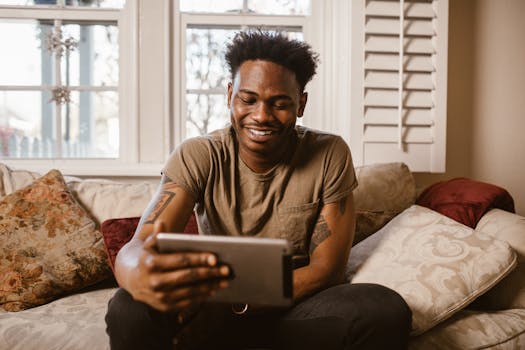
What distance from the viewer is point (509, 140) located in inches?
92.7

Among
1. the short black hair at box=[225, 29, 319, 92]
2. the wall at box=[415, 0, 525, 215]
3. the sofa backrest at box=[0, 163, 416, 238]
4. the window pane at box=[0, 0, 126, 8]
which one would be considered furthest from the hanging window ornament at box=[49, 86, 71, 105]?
the wall at box=[415, 0, 525, 215]

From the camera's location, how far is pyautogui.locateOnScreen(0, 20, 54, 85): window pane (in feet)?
7.66

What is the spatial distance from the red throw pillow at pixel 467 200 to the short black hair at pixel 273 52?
742 millimetres

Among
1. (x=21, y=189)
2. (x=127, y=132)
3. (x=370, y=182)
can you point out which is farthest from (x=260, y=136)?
(x=127, y=132)

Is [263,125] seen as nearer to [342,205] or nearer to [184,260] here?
[342,205]

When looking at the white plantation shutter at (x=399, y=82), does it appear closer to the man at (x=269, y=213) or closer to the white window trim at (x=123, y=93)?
the man at (x=269, y=213)

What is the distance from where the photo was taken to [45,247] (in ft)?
5.48

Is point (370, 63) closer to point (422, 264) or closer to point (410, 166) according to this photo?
point (410, 166)

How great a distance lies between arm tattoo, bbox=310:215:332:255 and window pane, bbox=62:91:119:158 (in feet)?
4.49

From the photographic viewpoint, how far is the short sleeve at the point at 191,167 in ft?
4.39

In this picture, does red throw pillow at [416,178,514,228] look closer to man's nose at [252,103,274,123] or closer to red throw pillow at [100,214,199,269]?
man's nose at [252,103,274,123]

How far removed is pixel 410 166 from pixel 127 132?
4.45 feet

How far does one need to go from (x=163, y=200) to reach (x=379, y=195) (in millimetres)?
939

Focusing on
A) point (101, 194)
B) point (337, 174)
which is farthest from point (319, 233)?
point (101, 194)
